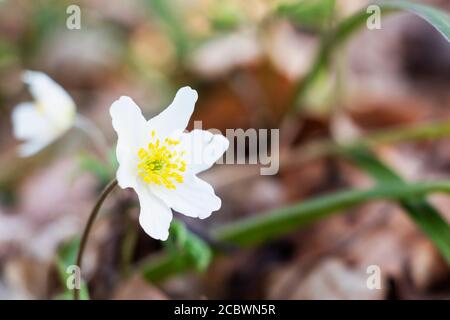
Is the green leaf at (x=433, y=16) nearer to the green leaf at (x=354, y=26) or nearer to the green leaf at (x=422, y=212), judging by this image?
the green leaf at (x=354, y=26)

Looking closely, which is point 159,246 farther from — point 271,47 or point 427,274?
point 271,47

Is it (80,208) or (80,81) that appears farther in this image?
(80,81)

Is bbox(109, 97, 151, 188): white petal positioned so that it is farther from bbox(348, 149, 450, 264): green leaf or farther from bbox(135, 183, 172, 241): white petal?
bbox(348, 149, 450, 264): green leaf

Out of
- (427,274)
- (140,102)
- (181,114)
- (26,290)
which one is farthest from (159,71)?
(181,114)

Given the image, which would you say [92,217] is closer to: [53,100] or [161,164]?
[161,164]

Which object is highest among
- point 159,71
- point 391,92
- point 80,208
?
point 159,71

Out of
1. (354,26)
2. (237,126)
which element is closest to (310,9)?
(354,26)

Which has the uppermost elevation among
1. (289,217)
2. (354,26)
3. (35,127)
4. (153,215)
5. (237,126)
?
(237,126)
